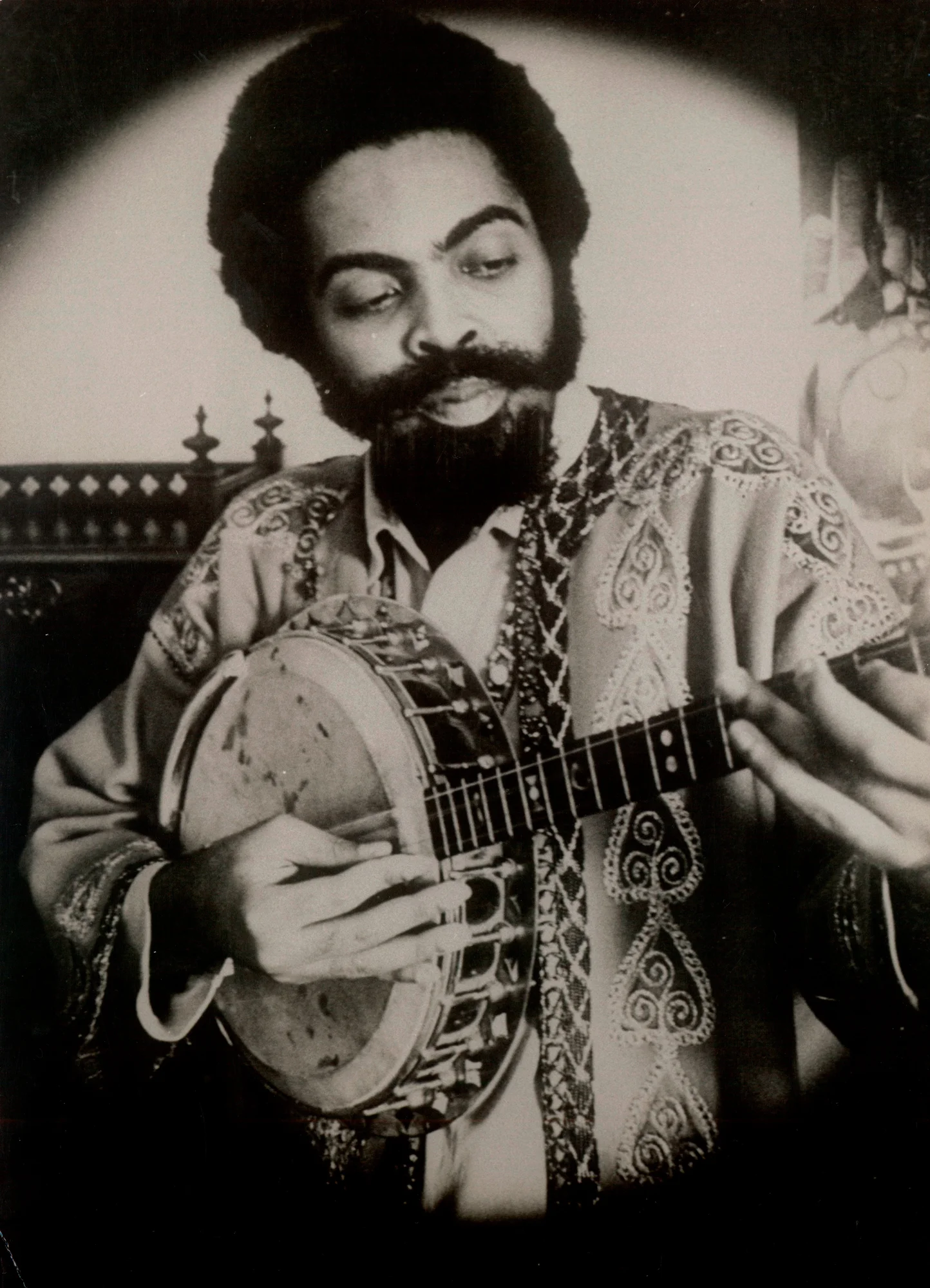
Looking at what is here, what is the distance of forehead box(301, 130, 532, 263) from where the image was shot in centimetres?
154

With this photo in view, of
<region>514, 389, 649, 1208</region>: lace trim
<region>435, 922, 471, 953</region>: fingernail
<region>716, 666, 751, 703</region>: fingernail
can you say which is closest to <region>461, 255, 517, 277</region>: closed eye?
<region>514, 389, 649, 1208</region>: lace trim

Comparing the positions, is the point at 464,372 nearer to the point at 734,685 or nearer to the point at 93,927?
the point at 734,685

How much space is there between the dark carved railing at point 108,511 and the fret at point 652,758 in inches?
24.9

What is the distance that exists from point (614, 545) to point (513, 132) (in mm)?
553

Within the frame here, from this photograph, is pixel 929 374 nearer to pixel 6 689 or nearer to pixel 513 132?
pixel 513 132

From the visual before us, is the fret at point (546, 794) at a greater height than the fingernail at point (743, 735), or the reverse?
the fingernail at point (743, 735)

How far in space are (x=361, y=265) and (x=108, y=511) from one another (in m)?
0.48

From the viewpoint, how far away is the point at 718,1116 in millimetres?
1400

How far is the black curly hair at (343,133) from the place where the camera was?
155cm

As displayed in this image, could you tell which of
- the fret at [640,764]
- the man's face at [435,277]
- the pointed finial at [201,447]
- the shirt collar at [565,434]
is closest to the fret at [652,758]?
the fret at [640,764]

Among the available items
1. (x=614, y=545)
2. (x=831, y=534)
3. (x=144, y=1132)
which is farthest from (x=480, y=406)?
(x=144, y=1132)

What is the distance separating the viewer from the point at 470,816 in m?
1.42

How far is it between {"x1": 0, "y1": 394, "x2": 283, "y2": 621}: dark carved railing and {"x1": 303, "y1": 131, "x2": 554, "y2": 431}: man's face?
189 mm

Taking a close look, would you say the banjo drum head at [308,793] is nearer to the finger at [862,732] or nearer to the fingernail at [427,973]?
the fingernail at [427,973]
